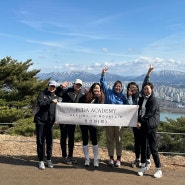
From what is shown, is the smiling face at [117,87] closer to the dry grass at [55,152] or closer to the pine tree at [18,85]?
the dry grass at [55,152]

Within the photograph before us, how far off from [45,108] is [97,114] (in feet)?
3.82

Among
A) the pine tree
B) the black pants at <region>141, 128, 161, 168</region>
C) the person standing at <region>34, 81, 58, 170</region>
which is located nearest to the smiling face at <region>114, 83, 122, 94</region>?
the black pants at <region>141, 128, 161, 168</region>

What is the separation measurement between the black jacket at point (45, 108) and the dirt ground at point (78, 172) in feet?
3.45

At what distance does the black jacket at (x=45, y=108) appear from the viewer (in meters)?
7.28

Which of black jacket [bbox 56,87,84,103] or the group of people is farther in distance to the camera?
black jacket [bbox 56,87,84,103]

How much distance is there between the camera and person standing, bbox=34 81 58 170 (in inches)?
289

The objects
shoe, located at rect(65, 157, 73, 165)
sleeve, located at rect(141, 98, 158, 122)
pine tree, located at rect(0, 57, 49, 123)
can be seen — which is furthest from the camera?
pine tree, located at rect(0, 57, 49, 123)

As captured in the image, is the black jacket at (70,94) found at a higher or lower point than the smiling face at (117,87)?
lower

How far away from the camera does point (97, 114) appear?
25.0 feet

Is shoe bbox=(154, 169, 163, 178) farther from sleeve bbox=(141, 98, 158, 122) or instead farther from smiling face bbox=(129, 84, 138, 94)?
smiling face bbox=(129, 84, 138, 94)

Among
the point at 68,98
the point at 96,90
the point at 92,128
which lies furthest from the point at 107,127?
the point at 68,98

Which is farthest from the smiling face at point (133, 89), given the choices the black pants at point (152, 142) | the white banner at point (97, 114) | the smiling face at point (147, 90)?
the black pants at point (152, 142)

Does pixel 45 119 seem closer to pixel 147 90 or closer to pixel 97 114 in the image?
pixel 97 114

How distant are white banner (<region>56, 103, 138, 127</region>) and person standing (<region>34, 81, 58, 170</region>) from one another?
260 mm
